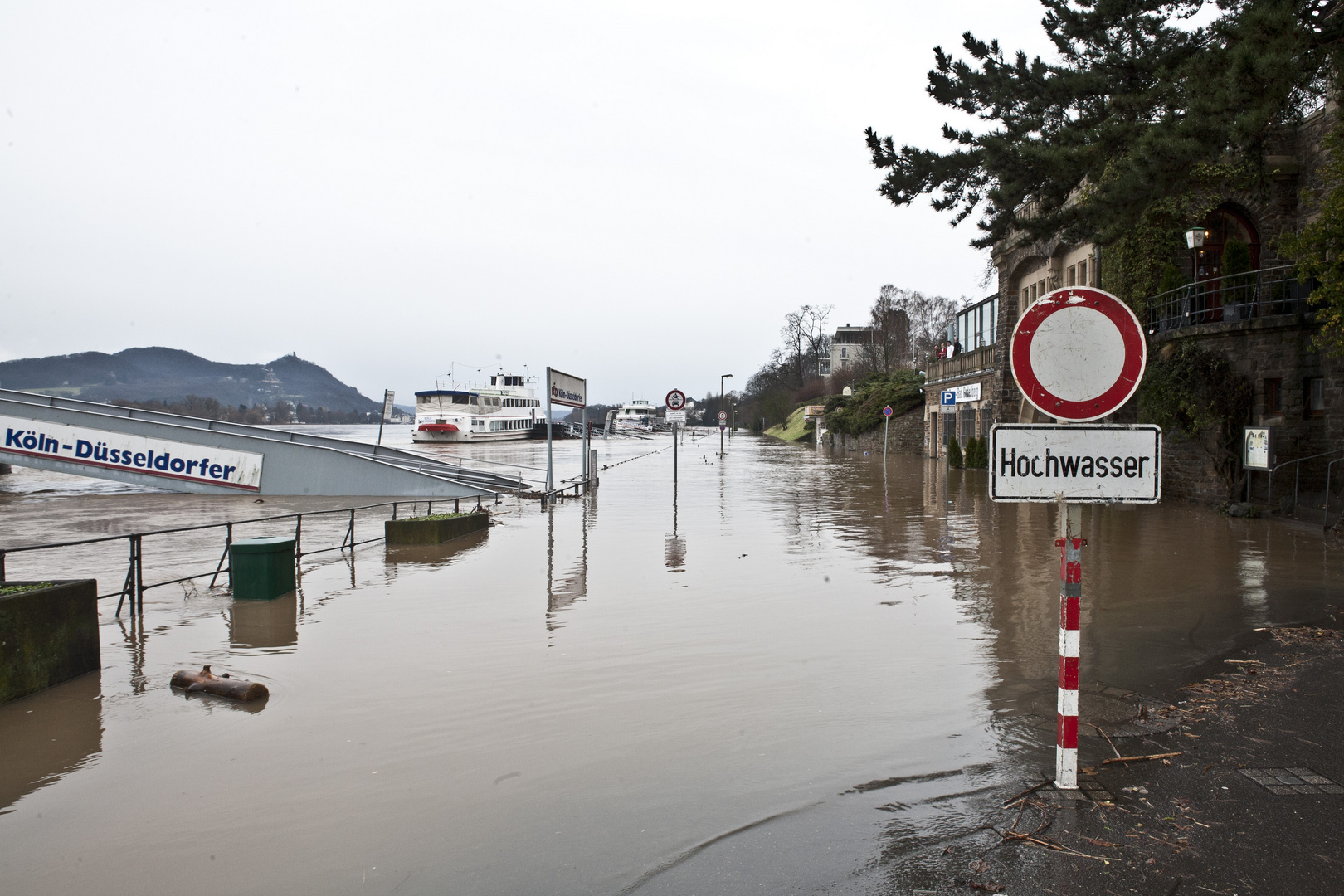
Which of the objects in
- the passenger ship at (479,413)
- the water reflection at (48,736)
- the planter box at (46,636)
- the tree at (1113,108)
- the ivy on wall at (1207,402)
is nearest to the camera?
the water reflection at (48,736)

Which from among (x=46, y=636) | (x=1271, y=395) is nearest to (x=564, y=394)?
(x=1271, y=395)

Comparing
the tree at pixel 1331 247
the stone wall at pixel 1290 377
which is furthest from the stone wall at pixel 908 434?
the tree at pixel 1331 247

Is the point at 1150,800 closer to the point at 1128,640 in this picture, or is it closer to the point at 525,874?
the point at 525,874

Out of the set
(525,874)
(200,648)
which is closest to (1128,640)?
(525,874)

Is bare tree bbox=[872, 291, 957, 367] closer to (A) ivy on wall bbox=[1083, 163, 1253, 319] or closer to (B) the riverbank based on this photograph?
(A) ivy on wall bbox=[1083, 163, 1253, 319]

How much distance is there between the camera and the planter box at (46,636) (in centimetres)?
632

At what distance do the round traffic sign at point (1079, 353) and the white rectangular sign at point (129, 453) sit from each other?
2320 cm

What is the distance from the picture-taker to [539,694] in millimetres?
6453

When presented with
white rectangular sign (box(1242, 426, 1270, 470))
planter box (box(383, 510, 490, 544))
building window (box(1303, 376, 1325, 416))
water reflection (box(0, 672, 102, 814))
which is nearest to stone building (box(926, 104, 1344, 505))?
building window (box(1303, 376, 1325, 416))

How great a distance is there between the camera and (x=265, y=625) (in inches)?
352

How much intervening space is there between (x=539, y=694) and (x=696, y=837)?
2.54 metres

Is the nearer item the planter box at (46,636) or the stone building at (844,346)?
the planter box at (46,636)

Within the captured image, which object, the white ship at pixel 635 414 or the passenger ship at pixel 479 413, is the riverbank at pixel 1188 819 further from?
the white ship at pixel 635 414

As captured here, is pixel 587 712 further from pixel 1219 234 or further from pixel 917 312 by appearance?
pixel 917 312
